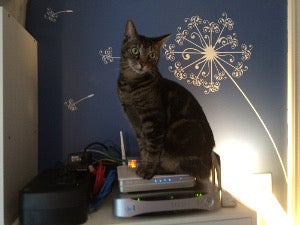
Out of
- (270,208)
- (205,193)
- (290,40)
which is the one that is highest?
(290,40)

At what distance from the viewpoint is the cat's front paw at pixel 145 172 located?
31.7 inches

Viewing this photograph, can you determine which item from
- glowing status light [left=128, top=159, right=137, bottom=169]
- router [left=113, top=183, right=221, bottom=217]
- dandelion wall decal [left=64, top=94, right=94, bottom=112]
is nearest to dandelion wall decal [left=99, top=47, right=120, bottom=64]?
dandelion wall decal [left=64, top=94, right=94, bottom=112]

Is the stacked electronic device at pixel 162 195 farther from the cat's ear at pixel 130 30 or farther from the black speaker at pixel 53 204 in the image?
the cat's ear at pixel 130 30

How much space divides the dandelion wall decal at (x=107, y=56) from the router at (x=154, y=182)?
20.0 inches

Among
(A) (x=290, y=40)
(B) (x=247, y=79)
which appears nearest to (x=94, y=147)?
(B) (x=247, y=79)

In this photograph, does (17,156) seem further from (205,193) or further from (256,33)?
(256,33)

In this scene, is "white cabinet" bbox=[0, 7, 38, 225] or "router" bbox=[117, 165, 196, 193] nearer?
"white cabinet" bbox=[0, 7, 38, 225]

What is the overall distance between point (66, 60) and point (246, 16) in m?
0.76

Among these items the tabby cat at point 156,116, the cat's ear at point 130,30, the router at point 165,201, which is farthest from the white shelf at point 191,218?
the cat's ear at point 130,30

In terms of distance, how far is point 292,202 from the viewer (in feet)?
4.12

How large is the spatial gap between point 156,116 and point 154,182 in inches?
7.6

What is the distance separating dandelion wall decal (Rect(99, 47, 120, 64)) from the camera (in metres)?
1.15

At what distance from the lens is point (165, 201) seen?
29.9 inches

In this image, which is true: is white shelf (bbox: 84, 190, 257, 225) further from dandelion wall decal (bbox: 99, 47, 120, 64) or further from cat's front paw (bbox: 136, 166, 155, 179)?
dandelion wall decal (bbox: 99, 47, 120, 64)
